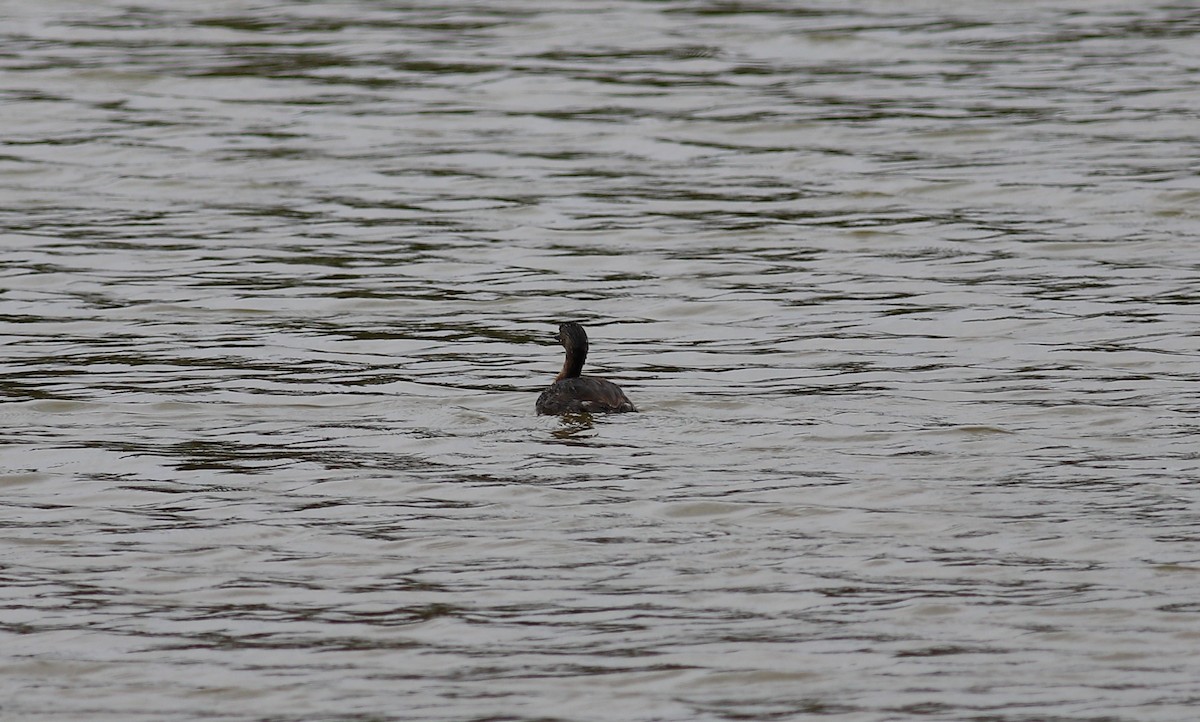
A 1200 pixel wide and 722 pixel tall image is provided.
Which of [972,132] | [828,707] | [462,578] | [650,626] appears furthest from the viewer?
[972,132]

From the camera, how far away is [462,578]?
29.0 feet

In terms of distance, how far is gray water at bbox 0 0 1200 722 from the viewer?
313 inches

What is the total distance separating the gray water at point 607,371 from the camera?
7.94 metres

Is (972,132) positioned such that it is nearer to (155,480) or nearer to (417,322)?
(417,322)

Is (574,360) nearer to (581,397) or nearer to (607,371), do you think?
(581,397)

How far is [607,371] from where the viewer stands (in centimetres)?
1318

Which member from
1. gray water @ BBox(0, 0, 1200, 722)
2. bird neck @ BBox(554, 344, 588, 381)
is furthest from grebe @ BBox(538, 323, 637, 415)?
gray water @ BBox(0, 0, 1200, 722)

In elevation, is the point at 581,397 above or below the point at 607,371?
above

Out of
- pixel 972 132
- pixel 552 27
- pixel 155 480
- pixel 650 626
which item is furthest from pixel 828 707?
pixel 552 27

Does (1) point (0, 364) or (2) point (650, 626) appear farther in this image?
(1) point (0, 364)

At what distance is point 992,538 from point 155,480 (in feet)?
13.3

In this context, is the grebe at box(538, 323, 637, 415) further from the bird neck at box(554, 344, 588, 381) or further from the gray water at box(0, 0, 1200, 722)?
the gray water at box(0, 0, 1200, 722)

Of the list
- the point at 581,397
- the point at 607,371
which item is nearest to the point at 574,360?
the point at 581,397

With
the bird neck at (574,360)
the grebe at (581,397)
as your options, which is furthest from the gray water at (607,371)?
the bird neck at (574,360)
